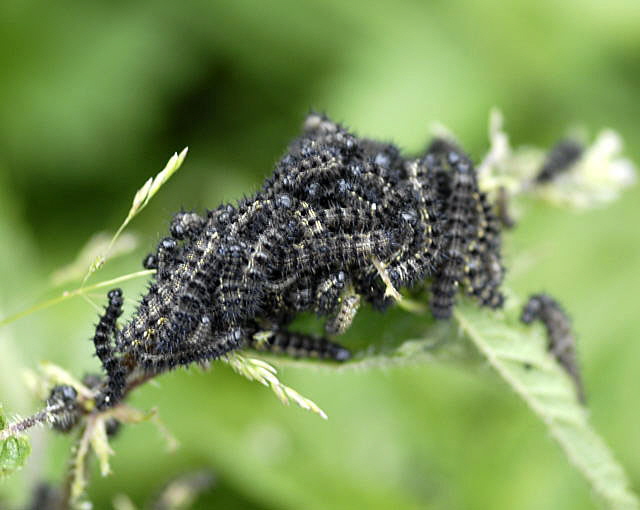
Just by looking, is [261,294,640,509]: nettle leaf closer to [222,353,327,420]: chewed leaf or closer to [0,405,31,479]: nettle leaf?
[222,353,327,420]: chewed leaf

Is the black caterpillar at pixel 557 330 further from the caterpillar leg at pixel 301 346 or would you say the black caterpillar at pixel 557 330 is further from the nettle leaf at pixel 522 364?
the caterpillar leg at pixel 301 346

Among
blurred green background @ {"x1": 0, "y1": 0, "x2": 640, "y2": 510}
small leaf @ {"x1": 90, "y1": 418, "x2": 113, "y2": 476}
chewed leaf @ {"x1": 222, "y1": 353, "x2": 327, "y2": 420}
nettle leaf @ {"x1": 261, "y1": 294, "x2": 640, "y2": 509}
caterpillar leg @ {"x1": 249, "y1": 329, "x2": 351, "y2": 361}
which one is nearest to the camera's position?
chewed leaf @ {"x1": 222, "y1": 353, "x2": 327, "y2": 420}

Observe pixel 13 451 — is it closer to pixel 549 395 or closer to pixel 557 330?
pixel 549 395

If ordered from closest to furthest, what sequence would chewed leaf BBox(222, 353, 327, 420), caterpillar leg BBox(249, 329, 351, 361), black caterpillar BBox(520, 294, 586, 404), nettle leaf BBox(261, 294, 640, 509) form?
1. chewed leaf BBox(222, 353, 327, 420)
2. caterpillar leg BBox(249, 329, 351, 361)
3. nettle leaf BBox(261, 294, 640, 509)
4. black caterpillar BBox(520, 294, 586, 404)

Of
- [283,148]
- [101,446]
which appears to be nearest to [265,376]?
[101,446]

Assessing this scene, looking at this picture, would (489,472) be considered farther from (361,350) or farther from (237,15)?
(237,15)

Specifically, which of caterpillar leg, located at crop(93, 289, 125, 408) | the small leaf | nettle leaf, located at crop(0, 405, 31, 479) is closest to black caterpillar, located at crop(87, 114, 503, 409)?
caterpillar leg, located at crop(93, 289, 125, 408)
